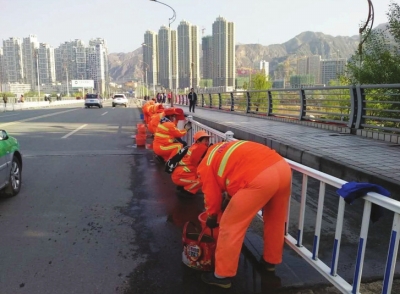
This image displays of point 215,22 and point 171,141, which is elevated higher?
point 215,22

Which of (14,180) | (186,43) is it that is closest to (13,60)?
(186,43)

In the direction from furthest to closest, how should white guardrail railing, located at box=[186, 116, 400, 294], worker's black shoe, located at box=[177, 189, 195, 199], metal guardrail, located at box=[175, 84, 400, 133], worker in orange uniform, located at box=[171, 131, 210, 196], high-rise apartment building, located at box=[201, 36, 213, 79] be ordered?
1. high-rise apartment building, located at box=[201, 36, 213, 79]
2. metal guardrail, located at box=[175, 84, 400, 133]
3. worker's black shoe, located at box=[177, 189, 195, 199]
4. worker in orange uniform, located at box=[171, 131, 210, 196]
5. white guardrail railing, located at box=[186, 116, 400, 294]

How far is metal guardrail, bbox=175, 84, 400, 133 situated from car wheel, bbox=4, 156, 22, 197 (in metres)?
7.62

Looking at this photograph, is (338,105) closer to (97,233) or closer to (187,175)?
(187,175)

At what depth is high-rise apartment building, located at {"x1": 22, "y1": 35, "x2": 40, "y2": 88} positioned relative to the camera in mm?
116281

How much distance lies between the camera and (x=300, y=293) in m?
3.04

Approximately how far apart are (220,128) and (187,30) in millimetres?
58588

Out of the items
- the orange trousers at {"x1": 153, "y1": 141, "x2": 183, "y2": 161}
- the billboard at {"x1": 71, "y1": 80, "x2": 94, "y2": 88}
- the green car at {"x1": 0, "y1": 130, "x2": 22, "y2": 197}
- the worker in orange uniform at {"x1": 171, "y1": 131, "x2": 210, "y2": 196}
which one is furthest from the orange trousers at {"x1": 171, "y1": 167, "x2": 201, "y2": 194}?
the billboard at {"x1": 71, "y1": 80, "x2": 94, "y2": 88}

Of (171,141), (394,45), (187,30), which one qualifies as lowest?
(171,141)

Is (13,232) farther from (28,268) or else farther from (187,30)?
(187,30)

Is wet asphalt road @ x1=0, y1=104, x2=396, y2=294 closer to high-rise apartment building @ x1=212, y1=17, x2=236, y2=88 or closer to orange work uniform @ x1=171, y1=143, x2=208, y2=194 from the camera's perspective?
orange work uniform @ x1=171, y1=143, x2=208, y2=194

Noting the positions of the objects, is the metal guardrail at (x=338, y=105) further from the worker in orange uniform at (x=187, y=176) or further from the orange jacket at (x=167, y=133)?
the worker in orange uniform at (x=187, y=176)

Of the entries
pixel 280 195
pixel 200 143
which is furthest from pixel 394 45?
pixel 280 195

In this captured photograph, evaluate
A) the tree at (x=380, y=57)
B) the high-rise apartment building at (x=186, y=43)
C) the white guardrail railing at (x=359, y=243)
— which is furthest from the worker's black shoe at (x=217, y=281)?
the high-rise apartment building at (x=186, y=43)
